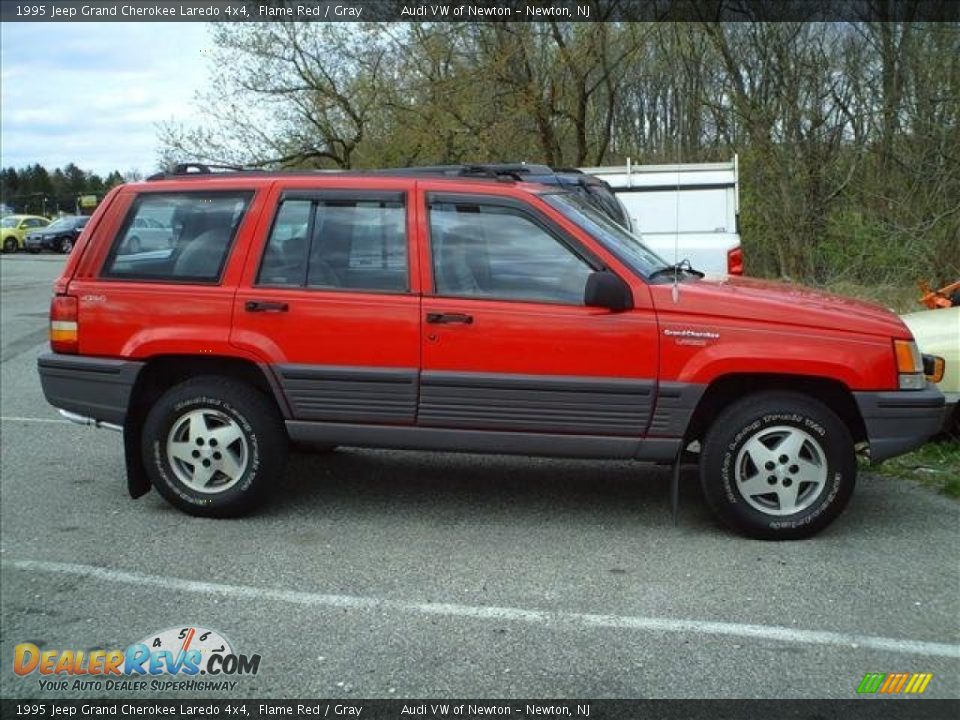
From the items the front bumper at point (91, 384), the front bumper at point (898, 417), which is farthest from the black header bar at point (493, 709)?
the front bumper at point (91, 384)

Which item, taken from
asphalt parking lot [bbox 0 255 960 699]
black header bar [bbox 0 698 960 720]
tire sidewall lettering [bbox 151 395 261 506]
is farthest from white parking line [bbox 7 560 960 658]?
tire sidewall lettering [bbox 151 395 261 506]

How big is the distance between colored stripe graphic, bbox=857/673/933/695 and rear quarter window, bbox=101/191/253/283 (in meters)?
3.65

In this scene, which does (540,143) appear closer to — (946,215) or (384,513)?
(946,215)

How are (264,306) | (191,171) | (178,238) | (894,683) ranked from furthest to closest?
(191,171) → (178,238) → (264,306) → (894,683)

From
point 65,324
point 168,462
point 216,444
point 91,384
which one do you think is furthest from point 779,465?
point 65,324

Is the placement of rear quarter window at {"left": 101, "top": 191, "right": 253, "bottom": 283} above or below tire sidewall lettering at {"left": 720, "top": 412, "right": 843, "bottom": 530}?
above

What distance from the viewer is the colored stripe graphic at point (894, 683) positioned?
10.7 ft

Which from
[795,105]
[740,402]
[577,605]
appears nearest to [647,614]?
[577,605]

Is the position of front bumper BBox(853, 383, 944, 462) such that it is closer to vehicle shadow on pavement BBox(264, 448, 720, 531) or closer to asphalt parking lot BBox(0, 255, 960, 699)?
asphalt parking lot BBox(0, 255, 960, 699)

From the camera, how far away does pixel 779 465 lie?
4617mm

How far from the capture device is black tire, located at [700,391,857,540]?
4.59 m

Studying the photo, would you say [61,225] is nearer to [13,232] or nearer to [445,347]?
[13,232]

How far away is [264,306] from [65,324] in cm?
121

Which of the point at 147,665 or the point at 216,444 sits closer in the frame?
the point at 147,665
